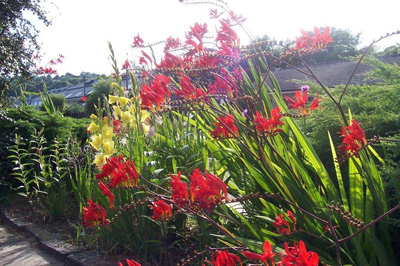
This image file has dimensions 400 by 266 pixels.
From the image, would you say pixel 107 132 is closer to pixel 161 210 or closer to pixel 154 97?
pixel 154 97

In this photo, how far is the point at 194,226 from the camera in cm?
294

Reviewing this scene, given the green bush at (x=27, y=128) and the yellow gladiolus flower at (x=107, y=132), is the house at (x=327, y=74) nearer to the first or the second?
the green bush at (x=27, y=128)

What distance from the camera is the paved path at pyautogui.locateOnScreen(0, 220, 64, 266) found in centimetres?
300

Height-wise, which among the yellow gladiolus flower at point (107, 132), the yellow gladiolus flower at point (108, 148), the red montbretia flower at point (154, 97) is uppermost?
the red montbretia flower at point (154, 97)

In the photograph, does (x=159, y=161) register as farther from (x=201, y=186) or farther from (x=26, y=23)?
(x=26, y=23)

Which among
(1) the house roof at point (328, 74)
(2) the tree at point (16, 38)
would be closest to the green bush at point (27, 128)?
(2) the tree at point (16, 38)

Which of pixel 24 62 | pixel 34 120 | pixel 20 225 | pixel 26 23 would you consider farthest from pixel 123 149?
pixel 26 23

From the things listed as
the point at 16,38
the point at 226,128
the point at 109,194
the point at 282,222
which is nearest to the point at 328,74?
the point at 16,38

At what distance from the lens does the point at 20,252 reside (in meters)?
3.26

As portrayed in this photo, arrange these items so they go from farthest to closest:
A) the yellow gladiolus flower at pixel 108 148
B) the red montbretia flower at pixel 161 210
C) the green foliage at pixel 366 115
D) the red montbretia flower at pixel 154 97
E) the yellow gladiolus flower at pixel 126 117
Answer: the yellow gladiolus flower at pixel 126 117, the yellow gladiolus flower at pixel 108 148, the green foliage at pixel 366 115, the red montbretia flower at pixel 154 97, the red montbretia flower at pixel 161 210

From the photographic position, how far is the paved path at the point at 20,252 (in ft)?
9.84

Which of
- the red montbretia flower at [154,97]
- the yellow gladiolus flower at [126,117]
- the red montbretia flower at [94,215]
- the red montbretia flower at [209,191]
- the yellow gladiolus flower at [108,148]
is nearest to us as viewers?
the red montbretia flower at [209,191]

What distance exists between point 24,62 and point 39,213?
3889 millimetres

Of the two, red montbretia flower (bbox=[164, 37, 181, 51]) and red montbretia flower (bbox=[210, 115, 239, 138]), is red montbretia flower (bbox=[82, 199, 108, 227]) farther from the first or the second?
red montbretia flower (bbox=[164, 37, 181, 51])
